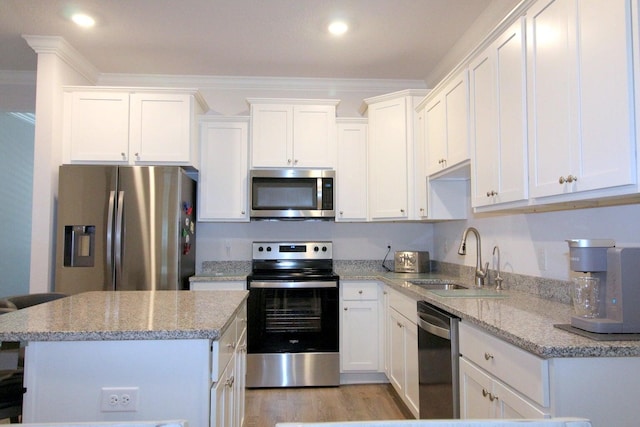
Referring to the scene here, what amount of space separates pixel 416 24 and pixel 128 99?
234 cm

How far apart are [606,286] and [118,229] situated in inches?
116

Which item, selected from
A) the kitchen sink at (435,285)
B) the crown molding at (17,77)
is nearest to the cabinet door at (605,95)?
the kitchen sink at (435,285)

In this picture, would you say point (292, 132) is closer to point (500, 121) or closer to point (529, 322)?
point (500, 121)

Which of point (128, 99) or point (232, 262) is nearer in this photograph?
point (128, 99)

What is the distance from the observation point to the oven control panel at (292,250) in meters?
3.56

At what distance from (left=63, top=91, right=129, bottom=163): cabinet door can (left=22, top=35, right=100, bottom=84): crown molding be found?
32 centimetres

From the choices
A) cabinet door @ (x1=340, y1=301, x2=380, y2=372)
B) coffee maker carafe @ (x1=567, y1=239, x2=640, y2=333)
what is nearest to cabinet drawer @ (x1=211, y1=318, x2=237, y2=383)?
coffee maker carafe @ (x1=567, y1=239, x2=640, y2=333)

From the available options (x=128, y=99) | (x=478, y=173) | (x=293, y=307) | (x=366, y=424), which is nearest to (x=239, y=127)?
(x=128, y=99)

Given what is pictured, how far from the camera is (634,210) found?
5.03ft

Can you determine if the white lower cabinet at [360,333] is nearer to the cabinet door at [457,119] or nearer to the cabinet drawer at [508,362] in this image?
the cabinet door at [457,119]

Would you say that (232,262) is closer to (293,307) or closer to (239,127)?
(293,307)

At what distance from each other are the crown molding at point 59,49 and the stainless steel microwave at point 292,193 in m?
1.74

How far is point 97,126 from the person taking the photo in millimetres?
3139

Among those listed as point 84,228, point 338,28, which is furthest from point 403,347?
point 84,228
